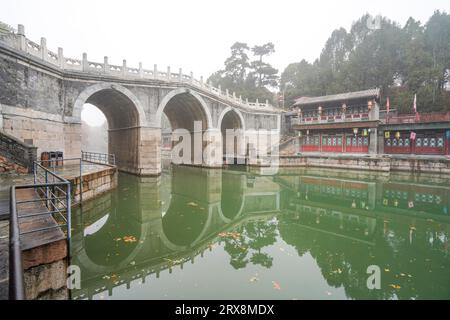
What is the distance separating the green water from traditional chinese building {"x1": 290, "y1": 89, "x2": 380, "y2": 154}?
1145 cm

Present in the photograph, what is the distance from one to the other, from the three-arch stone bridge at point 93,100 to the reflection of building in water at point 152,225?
Result: 421 centimetres

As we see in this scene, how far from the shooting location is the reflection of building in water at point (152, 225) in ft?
18.2

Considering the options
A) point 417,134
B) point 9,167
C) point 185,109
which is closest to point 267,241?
point 9,167

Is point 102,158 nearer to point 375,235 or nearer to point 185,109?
point 185,109

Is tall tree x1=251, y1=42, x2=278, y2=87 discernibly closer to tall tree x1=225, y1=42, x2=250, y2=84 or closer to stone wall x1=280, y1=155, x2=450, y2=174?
tall tree x1=225, y1=42, x2=250, y2=84

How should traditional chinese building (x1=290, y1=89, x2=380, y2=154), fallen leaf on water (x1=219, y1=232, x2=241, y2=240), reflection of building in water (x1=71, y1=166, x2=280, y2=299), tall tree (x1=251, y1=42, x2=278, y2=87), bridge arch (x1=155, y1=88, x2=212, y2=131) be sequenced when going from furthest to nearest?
tall tree (x1=251, y1=42, x2=278, y2=87), traditional chinese building (x1=290, y1=89, x2=380, y2=154), bridge arch (x1=155, y1=88, x2=212, y2=131), fallen leaf on water (x1=219, y1=232, x2=241, y2=240), reflection of building in water (x1=71, y1=166, x2=280, y2=299)

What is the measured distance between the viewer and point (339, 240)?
24.1 ft

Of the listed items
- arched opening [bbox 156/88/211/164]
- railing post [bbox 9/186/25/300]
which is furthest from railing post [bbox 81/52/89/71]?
railing post [bbox 9/186/25/300]

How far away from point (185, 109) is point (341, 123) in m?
15.9

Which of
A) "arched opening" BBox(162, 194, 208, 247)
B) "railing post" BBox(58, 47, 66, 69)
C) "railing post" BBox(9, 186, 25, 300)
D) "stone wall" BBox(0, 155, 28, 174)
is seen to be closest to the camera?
"railing post" BBox(9, 186, 25, 300)

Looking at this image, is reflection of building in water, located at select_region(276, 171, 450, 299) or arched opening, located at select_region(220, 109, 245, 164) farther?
arched opening, located at select_region(220, 109, 245, 164)

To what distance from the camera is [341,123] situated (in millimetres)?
25672

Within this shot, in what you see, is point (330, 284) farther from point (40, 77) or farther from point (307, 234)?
point (40, 77)

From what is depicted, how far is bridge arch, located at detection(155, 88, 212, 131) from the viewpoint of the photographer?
64.4 ft
